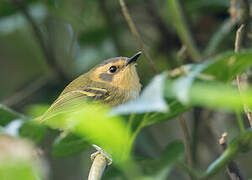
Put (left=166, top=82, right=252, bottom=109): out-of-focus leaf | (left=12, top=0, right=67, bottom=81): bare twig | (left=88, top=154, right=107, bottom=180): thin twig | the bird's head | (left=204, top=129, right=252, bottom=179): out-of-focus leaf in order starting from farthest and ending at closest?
(left=12, top=0, right=67, bottom=81): bare twig, the bird's head, (left=88, top=154, right=107, bottom=180): thin twig, (left=204, top=129, right=252, bottom=179): out-of-focus leaf, (left=166, top=82, right=252, bottom=109): out-of-focus leaf

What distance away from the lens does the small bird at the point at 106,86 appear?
116 inches

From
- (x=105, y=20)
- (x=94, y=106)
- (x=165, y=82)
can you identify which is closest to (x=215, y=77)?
(x=165, y=82)

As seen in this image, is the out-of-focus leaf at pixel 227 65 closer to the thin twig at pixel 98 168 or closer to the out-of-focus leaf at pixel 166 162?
the out-of-focus leaf at pixel 166 162

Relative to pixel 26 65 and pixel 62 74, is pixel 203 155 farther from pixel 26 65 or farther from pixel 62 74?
pixel 26 65

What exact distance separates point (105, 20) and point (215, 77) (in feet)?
9.09

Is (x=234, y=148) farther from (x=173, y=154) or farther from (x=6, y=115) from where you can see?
(x=6, y=115)

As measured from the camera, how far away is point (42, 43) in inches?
144

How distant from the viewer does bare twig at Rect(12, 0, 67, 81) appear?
142 inches

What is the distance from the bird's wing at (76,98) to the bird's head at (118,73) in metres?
0.25

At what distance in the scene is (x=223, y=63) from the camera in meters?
1.10

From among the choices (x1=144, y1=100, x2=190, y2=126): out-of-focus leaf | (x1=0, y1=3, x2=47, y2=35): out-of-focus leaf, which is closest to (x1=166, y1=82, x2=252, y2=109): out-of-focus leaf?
(x1=144, y1=100, x2=190, y2=126): out-of-focus leaf

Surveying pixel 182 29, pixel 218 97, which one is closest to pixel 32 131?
pixel 218 97

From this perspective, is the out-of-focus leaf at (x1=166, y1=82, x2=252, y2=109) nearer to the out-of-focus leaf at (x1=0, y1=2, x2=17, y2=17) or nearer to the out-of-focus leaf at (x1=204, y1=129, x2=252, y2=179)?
the out-of-focus leaf at (x1=204, y1=129, x2=252, y2=179)

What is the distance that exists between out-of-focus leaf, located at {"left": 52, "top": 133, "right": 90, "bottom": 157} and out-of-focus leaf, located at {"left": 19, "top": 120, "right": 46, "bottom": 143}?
6 cm
